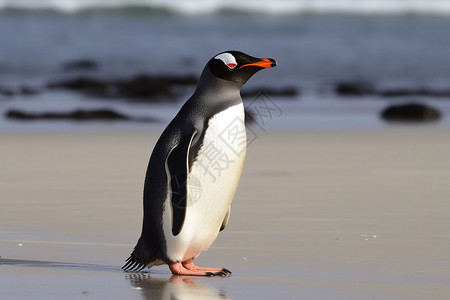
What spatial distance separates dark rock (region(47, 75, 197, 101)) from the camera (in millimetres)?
20766

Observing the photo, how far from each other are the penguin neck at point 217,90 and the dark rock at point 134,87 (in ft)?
48.3

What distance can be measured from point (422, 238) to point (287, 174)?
301 cm

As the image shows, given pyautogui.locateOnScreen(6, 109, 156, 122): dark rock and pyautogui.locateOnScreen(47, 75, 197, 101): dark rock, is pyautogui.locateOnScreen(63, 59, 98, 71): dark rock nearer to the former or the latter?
pyautogui.locateOnScreen(47, 75, 197, 101): dark rock

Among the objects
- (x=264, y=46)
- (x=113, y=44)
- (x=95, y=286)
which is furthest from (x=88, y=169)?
(x=113, y=44)

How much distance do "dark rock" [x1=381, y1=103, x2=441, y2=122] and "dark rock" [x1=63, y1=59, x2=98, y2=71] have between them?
855 inches

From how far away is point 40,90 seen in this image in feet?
79.6

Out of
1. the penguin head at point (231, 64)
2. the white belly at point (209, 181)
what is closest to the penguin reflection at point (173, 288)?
the white belly at point (209, 181)

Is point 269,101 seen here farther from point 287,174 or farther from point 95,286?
point 95,286

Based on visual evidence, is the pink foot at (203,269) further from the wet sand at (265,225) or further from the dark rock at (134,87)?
the dark rock at (134,87)

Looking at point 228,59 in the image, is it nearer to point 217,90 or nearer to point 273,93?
point 217,90

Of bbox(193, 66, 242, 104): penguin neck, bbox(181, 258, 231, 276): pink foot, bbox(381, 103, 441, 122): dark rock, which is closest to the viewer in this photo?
bbox(181, 258, 231, 276): pink foot

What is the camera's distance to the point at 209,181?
5176 mm

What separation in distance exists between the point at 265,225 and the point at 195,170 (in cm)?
140

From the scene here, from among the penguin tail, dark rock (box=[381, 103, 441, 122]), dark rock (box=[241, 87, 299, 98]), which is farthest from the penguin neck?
dark rock (box=[241, 87, 299, 98])
